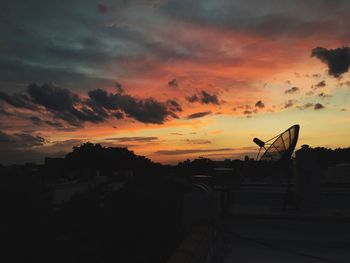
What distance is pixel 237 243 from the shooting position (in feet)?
36.4

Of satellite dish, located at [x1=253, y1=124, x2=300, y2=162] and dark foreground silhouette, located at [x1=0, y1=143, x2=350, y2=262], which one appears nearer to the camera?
dark foreground silhouette, located at [x1=0, y1=143, x2=350, y2=262]

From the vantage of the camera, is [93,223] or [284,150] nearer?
[93,223]

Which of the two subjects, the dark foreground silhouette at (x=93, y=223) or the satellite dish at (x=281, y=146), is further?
the satellite dish at (x=281, y=146)

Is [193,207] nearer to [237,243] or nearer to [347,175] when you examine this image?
[237,243]

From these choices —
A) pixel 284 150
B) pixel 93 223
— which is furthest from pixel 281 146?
pixel 93 223

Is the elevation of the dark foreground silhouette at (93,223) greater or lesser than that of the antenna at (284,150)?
lesser

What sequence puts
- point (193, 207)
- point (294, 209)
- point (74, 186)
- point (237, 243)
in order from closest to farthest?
point (193, 207), point (237, 243), point (294, 209), point (74, 186)

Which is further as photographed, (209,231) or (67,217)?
(67,217)

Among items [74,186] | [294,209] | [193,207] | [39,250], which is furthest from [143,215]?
[74,186]

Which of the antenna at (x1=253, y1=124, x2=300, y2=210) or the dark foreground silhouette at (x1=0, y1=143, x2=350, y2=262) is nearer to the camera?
the dark foreground silhouette at (x1=0, y1=143, x2=350, y2=262)

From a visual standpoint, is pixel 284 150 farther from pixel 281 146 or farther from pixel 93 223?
pixel 93 223

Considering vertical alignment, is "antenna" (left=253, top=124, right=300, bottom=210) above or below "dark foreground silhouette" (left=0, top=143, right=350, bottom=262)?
above

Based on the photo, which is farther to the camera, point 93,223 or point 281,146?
point 281,146

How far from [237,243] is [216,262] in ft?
5.76
